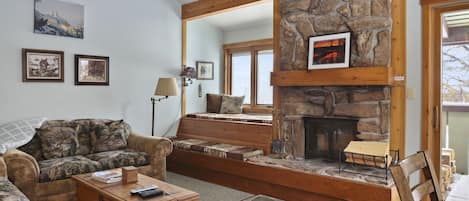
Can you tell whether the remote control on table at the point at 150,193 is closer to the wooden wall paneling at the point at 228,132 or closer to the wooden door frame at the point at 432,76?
the wooden wall paneling at the point at 228,132

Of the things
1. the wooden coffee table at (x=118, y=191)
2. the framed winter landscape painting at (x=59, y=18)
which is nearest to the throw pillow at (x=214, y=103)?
the framed winter landscape painting at (x=59, y=18)

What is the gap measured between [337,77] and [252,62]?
276 centimetres

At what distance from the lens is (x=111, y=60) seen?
15.4ft

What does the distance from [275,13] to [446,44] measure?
1.98 metres

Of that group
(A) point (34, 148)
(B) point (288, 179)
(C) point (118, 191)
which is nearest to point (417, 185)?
(C) point (118, 191)

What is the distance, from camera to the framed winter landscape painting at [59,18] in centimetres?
406

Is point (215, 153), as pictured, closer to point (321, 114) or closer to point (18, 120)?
point (321, 114)

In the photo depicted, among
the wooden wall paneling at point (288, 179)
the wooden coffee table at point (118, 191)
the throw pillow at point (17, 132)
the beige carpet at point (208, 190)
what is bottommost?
the beige carpet at point (208, 190)

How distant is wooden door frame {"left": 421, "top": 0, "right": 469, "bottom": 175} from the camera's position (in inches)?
127

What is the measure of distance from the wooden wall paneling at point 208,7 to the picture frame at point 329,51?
4.03 ft

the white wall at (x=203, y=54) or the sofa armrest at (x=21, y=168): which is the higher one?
the white wall at (x=203, y=54)

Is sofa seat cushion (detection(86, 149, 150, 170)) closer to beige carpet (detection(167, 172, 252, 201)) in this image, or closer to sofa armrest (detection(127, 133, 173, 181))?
sofa armrest (detection(127, 133, 173, 181))

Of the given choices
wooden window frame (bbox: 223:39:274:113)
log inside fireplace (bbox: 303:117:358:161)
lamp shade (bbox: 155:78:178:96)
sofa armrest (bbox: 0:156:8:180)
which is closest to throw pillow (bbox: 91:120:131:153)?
lamp shade (bbox: 155:78:178:96)

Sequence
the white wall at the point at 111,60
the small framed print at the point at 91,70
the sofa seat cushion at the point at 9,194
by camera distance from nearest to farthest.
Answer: the sofa seat cushion at the point at 9,194
the white wall at the point at 111,60
the small framed print at the point at 91,70
